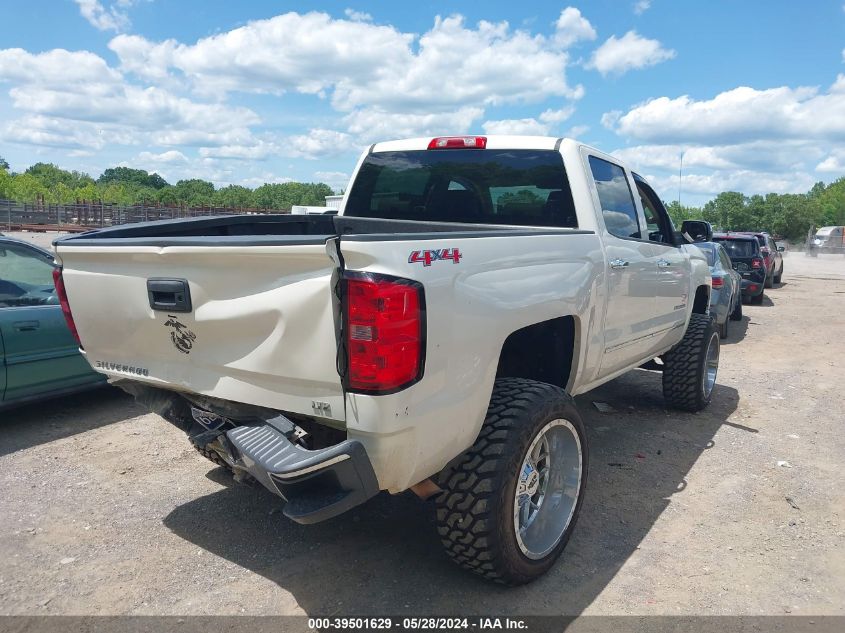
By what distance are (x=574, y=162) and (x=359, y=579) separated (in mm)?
2705

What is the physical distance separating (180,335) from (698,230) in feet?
14.9

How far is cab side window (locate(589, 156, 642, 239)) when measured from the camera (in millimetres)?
4223

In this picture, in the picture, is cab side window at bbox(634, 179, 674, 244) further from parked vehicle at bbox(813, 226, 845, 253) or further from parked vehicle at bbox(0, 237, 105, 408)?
parked vehicle at bbox(813, 226, 845, 253)

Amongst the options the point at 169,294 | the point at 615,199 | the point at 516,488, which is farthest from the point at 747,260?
the point at 169,294

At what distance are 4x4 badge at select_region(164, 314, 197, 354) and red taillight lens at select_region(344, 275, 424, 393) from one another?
32.9 inches

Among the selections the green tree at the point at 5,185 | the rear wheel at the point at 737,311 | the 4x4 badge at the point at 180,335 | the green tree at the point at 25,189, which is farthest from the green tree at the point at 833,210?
the green tree at the point at 5,185

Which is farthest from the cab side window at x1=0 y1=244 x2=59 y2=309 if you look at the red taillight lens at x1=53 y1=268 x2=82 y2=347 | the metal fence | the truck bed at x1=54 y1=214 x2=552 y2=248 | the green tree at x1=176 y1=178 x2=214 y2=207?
the green tree at x1=176 y1=178 x2=214 y2=207

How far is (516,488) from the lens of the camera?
2.89 metres

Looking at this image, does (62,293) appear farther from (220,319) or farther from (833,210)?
(833,210)

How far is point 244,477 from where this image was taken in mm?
3098

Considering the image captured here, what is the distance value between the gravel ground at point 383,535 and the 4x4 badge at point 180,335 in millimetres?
1171

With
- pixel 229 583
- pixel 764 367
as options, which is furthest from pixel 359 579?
pixel 764 367

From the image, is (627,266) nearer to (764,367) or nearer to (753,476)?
(753,476)

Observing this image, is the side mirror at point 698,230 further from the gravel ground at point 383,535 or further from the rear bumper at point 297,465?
the rear bumper at point 297,465
